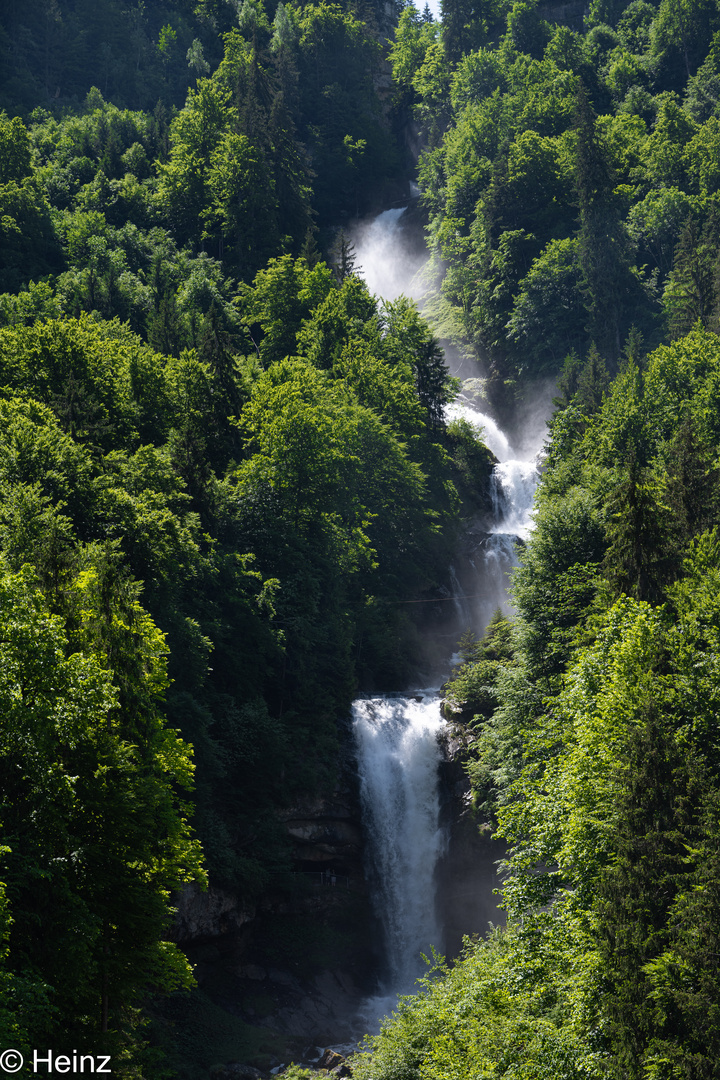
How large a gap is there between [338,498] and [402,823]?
64.6 ft

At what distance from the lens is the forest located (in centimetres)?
2475

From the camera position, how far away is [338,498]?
57.8 m

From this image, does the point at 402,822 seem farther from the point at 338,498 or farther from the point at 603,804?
the point at 603,804

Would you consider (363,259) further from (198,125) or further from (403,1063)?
(403,1063)

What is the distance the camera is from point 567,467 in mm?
51781
